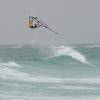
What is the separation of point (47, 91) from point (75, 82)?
5307 millimetres

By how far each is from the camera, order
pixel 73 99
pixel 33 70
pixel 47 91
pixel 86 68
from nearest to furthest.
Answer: pixel 73 99
pixel 47 91
pixel 33 70
pixel 86 68

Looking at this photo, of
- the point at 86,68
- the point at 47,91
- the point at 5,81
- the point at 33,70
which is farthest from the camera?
the point at 86,68

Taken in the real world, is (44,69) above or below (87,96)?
above

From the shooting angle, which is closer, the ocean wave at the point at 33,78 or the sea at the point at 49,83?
the sea at the point at 49,83

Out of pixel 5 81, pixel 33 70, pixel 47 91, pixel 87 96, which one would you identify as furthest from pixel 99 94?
pixel 33 70

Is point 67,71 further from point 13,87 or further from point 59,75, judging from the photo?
point 13,87

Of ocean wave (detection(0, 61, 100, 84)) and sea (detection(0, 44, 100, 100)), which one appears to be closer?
sea (detection(0, 44, 100, 100))

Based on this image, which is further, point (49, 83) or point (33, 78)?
point (33, 78)

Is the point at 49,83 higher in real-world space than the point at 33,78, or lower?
lower

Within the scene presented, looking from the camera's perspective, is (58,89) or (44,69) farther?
(44,69)

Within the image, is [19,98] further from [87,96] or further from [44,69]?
[44,69]

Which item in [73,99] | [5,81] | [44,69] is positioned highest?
[44,69]

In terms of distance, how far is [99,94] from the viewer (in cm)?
3569

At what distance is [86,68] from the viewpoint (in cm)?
5512
